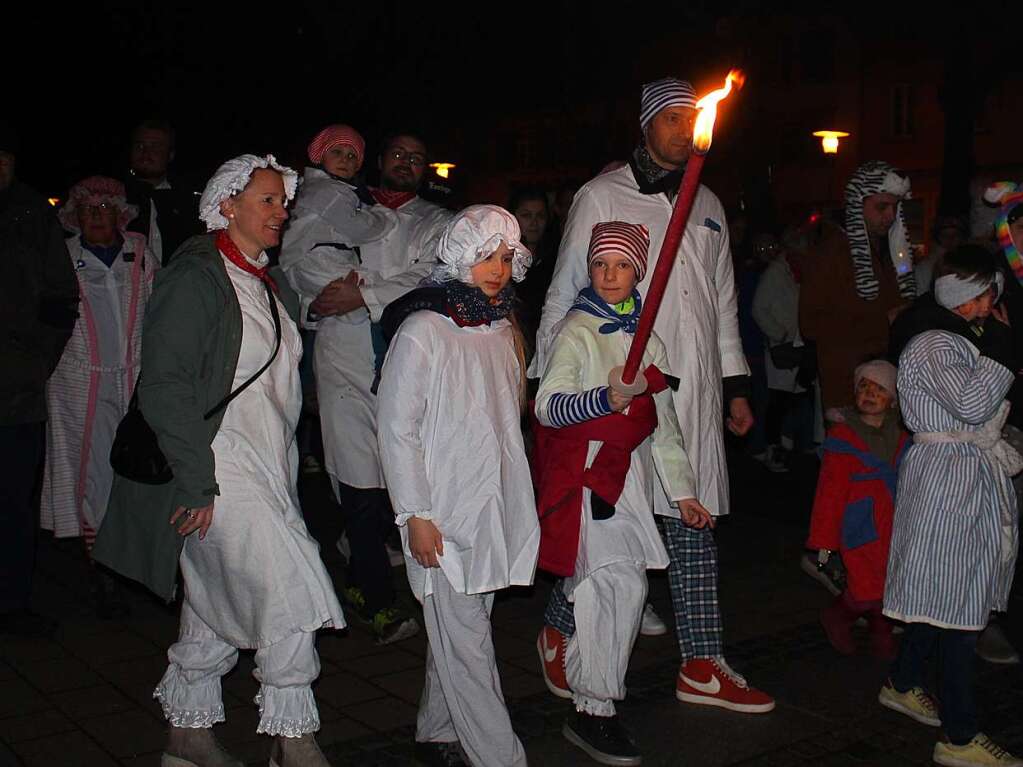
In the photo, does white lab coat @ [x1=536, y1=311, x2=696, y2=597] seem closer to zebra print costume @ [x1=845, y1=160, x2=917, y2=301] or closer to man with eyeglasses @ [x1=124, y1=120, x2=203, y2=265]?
zebra print costume @ [x1=845, y1=160, x2=917, y2=301]

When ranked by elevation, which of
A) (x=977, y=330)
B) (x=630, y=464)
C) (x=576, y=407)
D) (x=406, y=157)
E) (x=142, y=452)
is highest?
(x=406, y=157)

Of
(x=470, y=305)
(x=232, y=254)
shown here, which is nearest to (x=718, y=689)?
(x=470, y=305)

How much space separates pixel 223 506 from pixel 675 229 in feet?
6.06

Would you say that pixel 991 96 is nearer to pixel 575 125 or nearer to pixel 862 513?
→ pixel 575 125

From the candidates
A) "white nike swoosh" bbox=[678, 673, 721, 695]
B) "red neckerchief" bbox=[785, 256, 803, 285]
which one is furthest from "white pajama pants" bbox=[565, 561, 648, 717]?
"red neckerchief" bbox=[785, 256, 803, 285]

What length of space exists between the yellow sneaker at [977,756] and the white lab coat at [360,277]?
9.39ft

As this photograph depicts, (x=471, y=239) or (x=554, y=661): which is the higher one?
(x=471, y=239)

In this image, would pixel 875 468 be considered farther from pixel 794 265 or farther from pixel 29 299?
pixel 794 265

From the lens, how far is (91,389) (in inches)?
266

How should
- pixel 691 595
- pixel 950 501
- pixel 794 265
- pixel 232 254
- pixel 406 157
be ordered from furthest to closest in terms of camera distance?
pixel 794 265 → pixel 406 157 → pixel 691 595 → pixel 950 501 → pixel 232 254

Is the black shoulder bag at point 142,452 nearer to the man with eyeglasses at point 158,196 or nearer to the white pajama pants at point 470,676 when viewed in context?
the white pajama pants at point 470,676

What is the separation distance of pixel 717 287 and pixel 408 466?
215 cm

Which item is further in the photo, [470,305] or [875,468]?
[875,468]

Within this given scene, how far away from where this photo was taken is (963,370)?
16.8 feet
